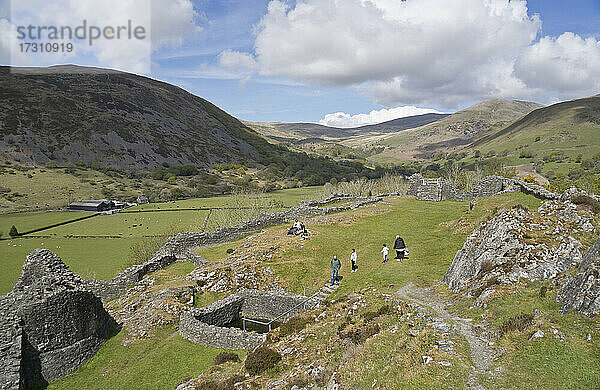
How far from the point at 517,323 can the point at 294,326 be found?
11.8 metres

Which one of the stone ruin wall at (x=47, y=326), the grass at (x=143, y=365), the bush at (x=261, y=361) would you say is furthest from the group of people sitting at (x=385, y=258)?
the bush at (x=261, y=361)

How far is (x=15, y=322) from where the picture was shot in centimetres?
1814

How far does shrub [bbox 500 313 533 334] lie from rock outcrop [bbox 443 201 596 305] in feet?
8.70

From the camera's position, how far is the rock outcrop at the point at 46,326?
17.6 m

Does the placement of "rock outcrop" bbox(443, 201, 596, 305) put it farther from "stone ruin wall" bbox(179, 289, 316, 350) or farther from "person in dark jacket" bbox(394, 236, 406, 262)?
"stone ruin wall" bbox(179, 289, 316, 350)

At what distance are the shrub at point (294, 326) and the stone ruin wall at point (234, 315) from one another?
1.95 meters

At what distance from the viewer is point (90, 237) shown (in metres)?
74.7

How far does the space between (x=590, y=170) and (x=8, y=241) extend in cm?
18325

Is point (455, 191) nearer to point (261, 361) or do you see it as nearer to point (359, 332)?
point (359, 332)

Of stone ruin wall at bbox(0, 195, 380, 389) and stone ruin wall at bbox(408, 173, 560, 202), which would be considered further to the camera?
stone ruin wall at bbox(408, 173, 560, 202)

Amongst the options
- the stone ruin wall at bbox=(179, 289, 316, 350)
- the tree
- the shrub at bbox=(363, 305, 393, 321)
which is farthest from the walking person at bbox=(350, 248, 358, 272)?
the tree

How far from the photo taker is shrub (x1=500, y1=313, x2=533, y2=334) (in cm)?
1216

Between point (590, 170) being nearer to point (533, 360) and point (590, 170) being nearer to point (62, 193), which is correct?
point (533, 360)

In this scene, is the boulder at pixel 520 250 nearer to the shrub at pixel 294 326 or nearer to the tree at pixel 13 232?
the shrub at pixel 294 326
